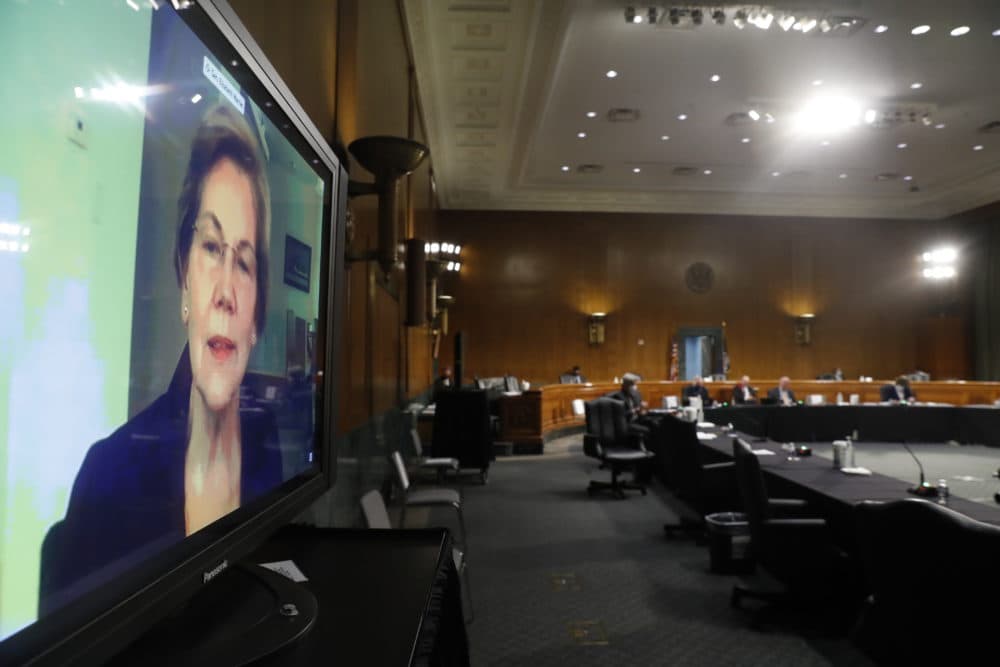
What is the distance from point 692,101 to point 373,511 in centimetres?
849

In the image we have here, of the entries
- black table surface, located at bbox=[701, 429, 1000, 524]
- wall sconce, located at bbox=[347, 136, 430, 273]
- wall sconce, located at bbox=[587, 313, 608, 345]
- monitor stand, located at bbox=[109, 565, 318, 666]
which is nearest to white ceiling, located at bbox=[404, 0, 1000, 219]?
wall sconce, located at bbox=[587, 313, 608, 345]

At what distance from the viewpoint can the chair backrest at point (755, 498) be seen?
3363 millimetres

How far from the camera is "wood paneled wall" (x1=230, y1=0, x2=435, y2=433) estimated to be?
2.60m

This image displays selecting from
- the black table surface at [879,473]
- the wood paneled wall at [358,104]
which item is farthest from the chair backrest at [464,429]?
the black table surface at [879,473]

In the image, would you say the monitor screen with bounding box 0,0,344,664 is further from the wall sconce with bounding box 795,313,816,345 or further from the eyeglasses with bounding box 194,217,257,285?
the wall sconce with bounding box 795,313,816,345

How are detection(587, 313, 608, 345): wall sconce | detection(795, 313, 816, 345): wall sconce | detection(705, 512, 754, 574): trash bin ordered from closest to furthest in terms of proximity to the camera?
1. detection(705, 512, 754, 574): trash bin
2. detection(587, 313, 608, 345): wall sconce
3. detection(795, 313, 816, 345): wall sconce

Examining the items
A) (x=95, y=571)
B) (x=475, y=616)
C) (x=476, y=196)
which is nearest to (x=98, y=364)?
(x=95, y=571)

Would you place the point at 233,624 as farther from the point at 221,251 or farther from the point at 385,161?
the point at 385,161

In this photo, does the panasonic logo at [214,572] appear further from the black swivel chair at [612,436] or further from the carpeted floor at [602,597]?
the black swivel chair at [612,436]

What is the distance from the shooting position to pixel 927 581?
201cm

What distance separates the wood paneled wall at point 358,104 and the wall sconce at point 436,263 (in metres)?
0.78

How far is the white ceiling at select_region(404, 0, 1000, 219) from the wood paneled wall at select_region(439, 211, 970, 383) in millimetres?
797

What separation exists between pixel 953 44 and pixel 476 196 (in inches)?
348

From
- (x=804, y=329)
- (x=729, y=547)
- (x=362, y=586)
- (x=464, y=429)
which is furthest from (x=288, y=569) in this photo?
(x=804, y=329)
